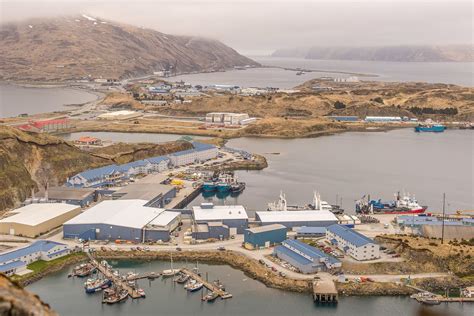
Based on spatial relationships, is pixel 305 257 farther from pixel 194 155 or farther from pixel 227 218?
pixel 194 155

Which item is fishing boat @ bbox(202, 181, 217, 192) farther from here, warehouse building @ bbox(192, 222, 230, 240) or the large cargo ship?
warehouse building @ bbox(192, 222, 230, 240)

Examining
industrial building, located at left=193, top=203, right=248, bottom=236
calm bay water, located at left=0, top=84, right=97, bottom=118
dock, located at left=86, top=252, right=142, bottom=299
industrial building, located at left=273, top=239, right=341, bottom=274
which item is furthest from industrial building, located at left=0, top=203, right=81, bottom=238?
calm bay water, located at left=0, top=84, right=97, bottom=118

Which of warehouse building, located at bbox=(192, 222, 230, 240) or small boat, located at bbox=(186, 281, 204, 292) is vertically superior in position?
warehouse building, located at bbox=(192, 222, 230, 240)

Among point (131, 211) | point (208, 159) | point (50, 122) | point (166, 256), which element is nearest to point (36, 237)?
point (131, 211)

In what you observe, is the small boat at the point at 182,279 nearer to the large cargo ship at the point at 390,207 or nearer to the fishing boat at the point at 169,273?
the fishing boat at the point at 169,273

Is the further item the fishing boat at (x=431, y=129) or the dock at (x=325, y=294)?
the fishing boat at (x=431, y=129)

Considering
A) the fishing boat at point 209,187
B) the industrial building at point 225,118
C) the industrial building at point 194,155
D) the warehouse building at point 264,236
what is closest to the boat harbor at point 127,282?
the warehouse building at point 264,236

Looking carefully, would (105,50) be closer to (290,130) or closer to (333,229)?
(290,130)
